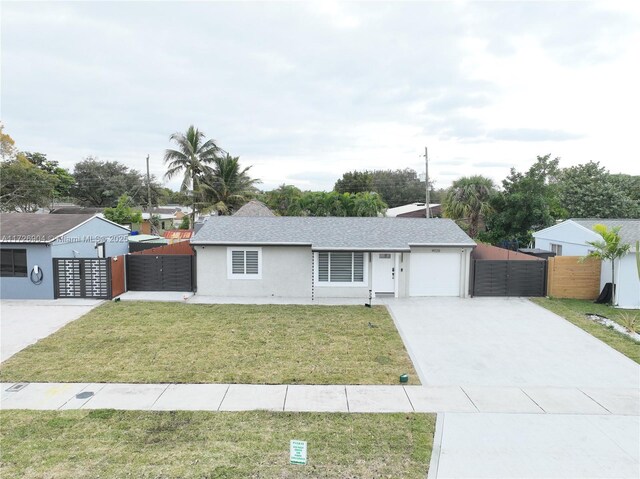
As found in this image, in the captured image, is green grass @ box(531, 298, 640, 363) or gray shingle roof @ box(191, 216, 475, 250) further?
gray shingle roof @ box(191, 216, 475, 250)

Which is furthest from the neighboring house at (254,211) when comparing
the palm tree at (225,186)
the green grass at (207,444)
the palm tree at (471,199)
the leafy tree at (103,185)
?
the leafy tree at (103,185)

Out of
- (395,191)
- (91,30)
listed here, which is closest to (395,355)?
(91,30)

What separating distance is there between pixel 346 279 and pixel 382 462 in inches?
420

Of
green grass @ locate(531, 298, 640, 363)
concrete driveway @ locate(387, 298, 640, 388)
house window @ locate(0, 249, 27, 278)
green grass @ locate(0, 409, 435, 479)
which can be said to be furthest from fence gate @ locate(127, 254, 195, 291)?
green grass @ locate(531, 298, 640, 363)

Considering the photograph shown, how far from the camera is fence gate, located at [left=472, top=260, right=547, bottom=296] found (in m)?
16.2

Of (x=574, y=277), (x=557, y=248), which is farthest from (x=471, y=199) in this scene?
(x=574, y=277)

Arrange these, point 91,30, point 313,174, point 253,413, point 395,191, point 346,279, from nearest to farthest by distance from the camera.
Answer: point 253,413
point 91,30
point 346,279
point 313,174
point 395,191

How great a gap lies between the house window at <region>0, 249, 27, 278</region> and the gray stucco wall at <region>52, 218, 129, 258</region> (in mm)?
1130

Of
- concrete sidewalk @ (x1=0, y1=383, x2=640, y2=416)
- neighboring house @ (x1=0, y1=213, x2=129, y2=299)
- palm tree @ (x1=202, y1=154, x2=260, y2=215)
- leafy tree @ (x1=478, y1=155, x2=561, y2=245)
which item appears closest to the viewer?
concrete sidewalk @ (x1=0, y1=383, x2=640, y2=416)

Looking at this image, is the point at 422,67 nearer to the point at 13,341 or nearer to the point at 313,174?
the point at 13,341

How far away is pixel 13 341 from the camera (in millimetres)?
10789

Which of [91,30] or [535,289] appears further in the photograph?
[535,289]

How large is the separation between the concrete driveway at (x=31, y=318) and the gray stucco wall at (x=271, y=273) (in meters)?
4.30

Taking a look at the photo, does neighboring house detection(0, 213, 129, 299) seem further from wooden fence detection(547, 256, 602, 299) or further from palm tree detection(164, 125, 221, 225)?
wooden fence detection(547, 256, 602, 299)
